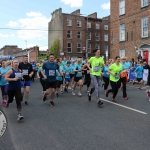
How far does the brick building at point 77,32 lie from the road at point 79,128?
40.3 meters

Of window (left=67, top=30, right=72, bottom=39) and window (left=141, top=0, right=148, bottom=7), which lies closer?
window (left=141, top=0, right=148, bottom=7)

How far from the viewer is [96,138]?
5.12 m

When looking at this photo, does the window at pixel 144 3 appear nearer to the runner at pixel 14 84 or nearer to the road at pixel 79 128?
the road at pixel 79 128

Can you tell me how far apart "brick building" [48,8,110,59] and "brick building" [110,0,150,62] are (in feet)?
58.9

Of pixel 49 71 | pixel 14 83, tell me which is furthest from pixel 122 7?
pixel 14 83

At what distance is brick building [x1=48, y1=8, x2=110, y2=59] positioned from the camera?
164 feet

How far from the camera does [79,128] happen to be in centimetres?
587

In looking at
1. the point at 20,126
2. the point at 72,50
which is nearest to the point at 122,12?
the point at 72,50

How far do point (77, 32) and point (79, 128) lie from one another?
1818 inches

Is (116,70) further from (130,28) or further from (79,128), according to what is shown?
(130,28)

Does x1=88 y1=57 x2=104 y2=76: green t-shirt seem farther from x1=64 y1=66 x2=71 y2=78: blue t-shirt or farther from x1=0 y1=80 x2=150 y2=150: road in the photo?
x1=64 y1=66 x2=71 y2=78: blue t-shirt

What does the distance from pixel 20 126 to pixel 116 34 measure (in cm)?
2565

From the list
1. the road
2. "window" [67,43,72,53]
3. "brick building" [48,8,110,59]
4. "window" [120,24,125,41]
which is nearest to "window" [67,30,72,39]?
"brick building" [48,8,110,59]

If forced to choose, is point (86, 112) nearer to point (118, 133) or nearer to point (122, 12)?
point (118, 133)
